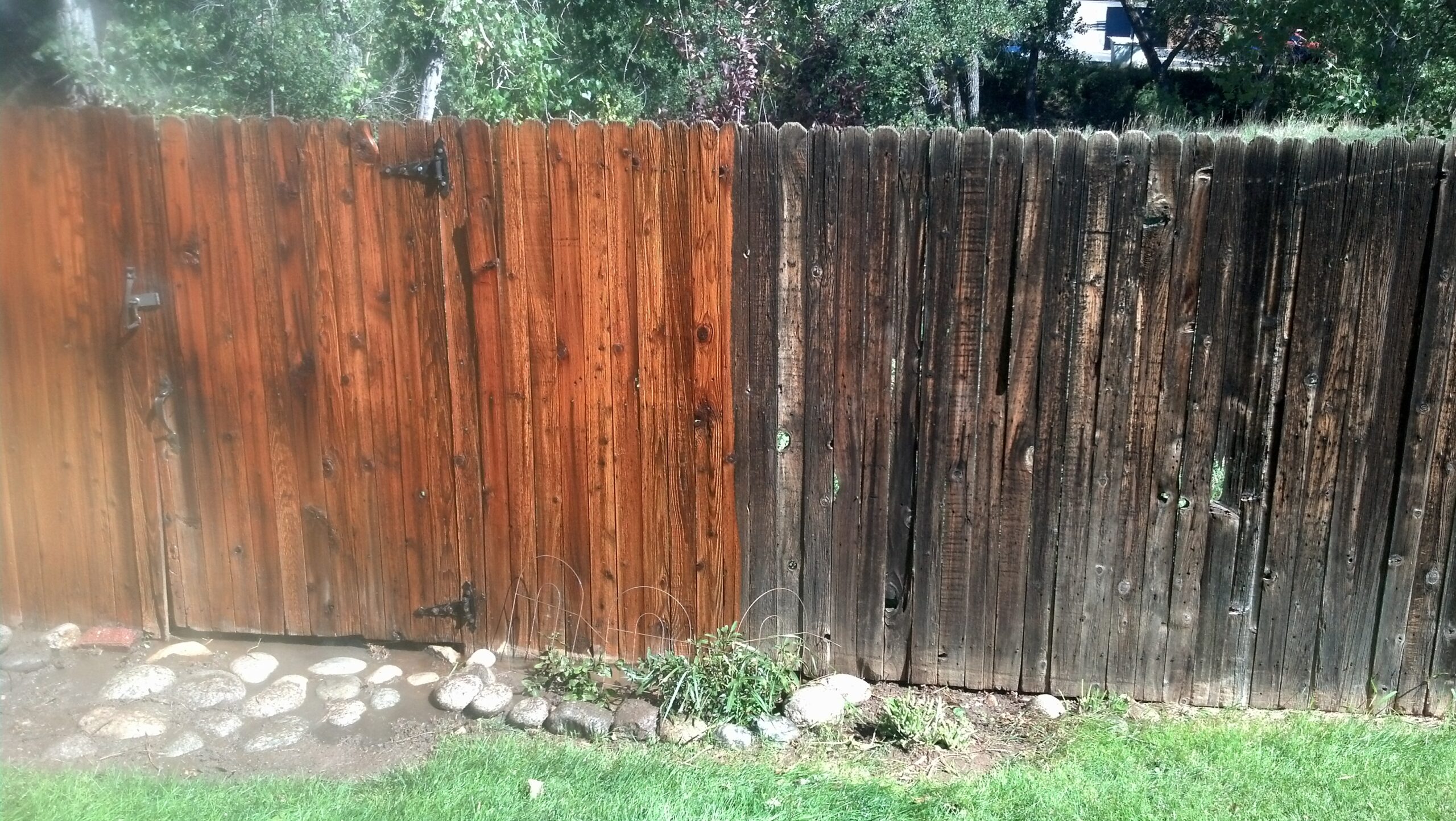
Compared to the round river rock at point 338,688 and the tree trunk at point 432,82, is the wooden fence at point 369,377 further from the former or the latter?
the tree trunk at point 432,82

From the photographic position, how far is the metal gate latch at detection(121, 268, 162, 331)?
459cm

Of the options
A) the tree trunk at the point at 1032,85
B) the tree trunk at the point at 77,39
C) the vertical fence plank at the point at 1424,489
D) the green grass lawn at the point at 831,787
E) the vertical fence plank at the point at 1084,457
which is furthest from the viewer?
the tree trunk at the point at 1032,85

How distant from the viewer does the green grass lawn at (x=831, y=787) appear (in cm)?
359

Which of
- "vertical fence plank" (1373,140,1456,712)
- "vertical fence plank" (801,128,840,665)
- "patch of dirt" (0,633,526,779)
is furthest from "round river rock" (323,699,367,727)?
"vertical fence plank" (1373,140,1456,712)

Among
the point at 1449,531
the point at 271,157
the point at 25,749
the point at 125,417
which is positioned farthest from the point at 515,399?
the point at 1449,531

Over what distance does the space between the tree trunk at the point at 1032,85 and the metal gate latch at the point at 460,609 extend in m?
19.9

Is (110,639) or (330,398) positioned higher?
(330,398)

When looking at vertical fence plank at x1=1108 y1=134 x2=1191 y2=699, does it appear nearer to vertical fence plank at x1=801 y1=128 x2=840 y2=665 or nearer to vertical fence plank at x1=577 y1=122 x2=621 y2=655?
vertical fence plank at x1=801 y1=128 x2=840 y2=665

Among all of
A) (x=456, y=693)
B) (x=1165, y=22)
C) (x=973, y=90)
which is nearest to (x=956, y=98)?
(x=973, y=90)

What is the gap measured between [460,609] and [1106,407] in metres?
2.65

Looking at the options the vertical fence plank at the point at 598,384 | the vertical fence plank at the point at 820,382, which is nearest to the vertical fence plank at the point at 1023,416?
the vertical fence plank at the point at 820,382

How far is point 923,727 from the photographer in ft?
13.4

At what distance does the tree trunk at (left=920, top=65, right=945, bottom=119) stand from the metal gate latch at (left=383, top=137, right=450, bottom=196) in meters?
13.7

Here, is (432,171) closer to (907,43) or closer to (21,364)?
(21,364)
